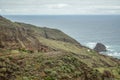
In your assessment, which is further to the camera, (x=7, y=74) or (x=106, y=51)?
(x=106, y=51)

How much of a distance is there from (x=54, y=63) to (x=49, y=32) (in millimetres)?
104017

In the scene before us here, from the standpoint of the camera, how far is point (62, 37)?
12606 cm

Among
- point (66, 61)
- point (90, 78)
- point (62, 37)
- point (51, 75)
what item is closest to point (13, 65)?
point (51, 75)

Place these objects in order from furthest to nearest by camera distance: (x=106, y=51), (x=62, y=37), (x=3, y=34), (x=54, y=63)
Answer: (x=106, y=51), (x=62, y=37), (x=3, y=34), (x=54, y=63)

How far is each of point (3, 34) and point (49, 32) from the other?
261 ft

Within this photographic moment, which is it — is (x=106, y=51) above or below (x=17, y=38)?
below

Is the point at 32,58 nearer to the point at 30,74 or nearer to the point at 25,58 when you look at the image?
the point at 25,58

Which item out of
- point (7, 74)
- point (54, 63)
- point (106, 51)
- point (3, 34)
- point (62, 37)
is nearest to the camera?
point (7, 74)

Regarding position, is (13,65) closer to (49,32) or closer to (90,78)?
(90,78)

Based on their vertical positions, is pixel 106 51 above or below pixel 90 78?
below

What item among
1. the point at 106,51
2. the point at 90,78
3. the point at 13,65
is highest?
the point at 13,65

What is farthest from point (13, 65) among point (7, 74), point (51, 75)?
point (51, 75)

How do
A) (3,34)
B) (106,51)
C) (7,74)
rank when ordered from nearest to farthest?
(7,74), (3,34), (106,51)

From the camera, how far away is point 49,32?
130m
